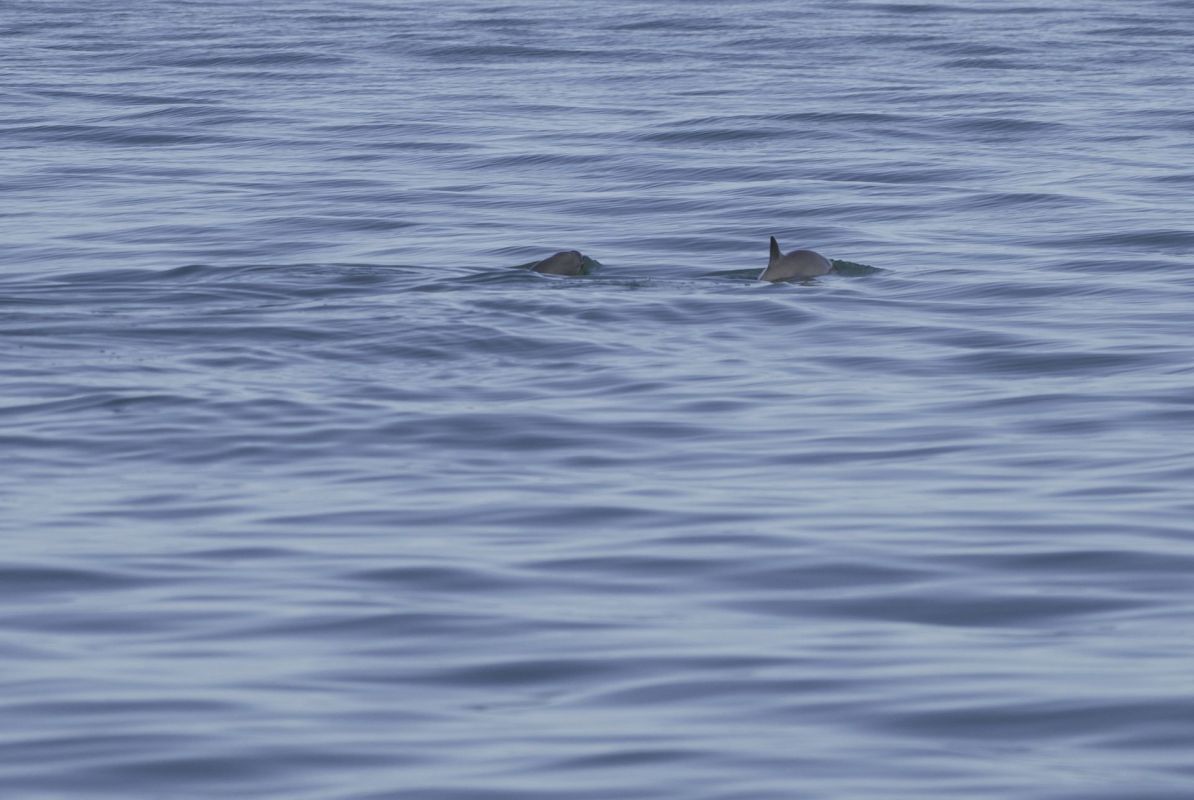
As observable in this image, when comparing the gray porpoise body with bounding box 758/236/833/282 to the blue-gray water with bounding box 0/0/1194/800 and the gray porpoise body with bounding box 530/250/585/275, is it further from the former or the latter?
the gray porpoise body with bounding box 530/250/585/275

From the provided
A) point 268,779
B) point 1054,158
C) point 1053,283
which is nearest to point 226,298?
point 1053,283

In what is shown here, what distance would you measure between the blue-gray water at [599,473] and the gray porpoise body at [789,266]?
28 centimetres

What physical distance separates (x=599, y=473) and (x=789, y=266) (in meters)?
6.88

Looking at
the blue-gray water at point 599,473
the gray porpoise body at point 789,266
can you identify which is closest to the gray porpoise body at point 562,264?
the blue-gray water at point 599,473

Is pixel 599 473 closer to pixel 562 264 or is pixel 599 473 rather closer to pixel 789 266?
pixel 562 264

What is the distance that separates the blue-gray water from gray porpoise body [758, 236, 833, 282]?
0.28 metres

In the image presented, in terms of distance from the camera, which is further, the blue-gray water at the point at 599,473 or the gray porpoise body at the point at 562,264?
the gray porpoise body at the point at 562,264

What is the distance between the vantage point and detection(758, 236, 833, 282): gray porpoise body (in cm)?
1912

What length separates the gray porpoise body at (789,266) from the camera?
62.7 feet

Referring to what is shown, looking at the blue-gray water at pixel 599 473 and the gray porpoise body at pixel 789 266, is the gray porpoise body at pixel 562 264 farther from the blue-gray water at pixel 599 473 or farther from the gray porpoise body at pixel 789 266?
the gray porpoise body at pixel 789 266

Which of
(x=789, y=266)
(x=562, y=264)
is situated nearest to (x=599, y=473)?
(x=562, y=264)

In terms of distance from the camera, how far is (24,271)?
20406 mm

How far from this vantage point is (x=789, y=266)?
63.0 ft

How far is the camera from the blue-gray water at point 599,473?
808cm
